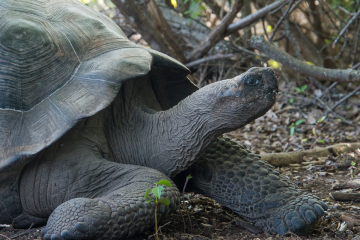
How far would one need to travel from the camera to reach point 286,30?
5750 millimetres

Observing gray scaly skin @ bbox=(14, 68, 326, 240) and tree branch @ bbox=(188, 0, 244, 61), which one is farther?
tree branch @ bbox=(188, 0, 244, 61)

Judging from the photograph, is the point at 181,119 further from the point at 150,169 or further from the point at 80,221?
the point at 80,221

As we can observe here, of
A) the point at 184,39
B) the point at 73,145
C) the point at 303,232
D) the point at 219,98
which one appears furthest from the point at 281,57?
the point at 184,39

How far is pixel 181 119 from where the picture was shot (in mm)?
2336

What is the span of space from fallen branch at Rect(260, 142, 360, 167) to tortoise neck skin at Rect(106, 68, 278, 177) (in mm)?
1319

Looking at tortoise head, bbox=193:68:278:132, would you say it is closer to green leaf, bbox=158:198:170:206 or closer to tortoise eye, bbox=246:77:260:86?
tortoise eye, bbox=246:77:260:86

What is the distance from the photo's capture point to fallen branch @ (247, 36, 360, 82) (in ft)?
11.2

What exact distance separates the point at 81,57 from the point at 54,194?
83cm

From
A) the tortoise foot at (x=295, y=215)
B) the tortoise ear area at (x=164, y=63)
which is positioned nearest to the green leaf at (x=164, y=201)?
the tortoise foot at (x=295, y=215)

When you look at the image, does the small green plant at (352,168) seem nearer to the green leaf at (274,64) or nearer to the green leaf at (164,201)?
the green leaf at (164,201)

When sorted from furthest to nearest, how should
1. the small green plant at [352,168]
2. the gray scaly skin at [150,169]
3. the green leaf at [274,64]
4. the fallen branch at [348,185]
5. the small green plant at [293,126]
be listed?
the green leaf at [274,64] < the small green plant at [293,126] < the small green plant at [352,168] < the fallen branch at [348,185] < the gray scaly skin at [150,169]

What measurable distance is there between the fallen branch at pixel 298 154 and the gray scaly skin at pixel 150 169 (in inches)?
42.4

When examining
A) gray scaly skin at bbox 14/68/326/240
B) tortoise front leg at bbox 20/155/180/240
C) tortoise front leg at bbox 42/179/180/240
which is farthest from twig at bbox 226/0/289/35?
tortoise front leg at bbox 42/179/180/240

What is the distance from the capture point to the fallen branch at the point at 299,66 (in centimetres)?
340
